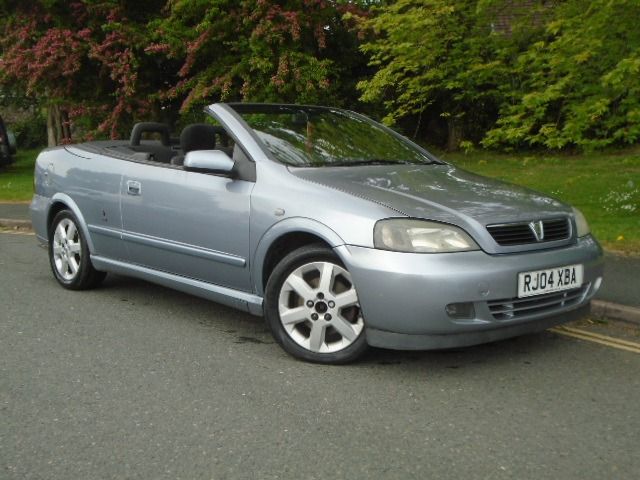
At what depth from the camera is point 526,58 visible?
29.0 feet

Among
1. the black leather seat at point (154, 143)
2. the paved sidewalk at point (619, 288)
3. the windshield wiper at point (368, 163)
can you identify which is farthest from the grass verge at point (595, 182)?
the black leather seat at point (154, 143)

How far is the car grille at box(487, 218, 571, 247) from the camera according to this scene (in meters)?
4.38

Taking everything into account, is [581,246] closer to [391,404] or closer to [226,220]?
[391,404]

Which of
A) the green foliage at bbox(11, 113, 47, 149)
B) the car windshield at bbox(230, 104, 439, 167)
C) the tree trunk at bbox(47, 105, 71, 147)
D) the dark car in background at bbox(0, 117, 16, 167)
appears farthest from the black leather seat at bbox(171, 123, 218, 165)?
the green foliage at bbox(11, 113, 47, 149)

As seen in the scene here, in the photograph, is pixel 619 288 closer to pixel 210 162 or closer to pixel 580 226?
pixel 580 226

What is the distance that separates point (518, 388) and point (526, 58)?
550 centimetres

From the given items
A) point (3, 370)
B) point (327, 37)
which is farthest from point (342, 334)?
point (327, 37)

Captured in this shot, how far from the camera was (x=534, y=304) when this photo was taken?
447 centimetres

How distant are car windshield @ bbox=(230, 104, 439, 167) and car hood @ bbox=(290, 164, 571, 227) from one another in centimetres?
20

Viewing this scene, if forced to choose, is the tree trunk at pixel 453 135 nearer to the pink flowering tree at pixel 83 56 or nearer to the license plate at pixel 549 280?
the pink flowering tree at pixel 83 56

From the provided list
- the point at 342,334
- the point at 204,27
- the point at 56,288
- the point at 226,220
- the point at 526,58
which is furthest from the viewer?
the point at 204,27

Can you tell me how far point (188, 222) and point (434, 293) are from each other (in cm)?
193

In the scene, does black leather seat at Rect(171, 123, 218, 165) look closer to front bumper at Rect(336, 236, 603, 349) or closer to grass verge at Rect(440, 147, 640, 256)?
front bumper at Rect(336, 236, 603, 349)

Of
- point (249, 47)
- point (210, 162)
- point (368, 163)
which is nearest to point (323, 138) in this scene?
point (368, 163)
